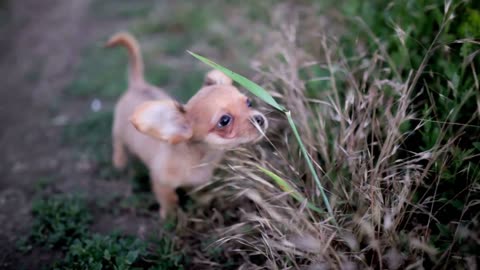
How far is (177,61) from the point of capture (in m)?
4.76

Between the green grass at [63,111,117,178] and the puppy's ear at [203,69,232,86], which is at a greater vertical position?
the puppy's ear at [203,69,232,86]

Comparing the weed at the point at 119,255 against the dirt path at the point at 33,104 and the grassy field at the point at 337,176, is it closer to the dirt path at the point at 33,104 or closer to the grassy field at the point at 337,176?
the grassy field at the point at 337,176

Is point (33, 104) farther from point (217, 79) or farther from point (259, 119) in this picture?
point (259, 119)

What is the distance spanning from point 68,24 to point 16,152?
2.82 m

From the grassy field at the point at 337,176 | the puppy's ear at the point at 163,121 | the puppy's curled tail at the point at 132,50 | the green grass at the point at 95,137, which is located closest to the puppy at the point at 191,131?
the puppy's ear at the point at 163,121

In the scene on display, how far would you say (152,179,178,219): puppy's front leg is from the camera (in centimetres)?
283

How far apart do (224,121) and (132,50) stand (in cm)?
134

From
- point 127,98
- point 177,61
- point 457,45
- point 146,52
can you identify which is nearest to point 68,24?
point 146,52

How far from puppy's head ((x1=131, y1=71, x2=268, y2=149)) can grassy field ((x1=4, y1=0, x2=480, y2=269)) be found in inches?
4.7

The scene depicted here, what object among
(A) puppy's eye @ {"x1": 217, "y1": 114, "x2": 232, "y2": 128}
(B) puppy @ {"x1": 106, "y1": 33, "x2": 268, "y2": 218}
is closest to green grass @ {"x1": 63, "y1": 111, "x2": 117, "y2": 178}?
(B) puppy @ {"x1": 106, "y1": 33, "x2": 268, "y2": 218}

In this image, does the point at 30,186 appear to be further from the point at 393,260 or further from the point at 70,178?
the point at 393,260

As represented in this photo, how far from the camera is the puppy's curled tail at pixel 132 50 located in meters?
3.31

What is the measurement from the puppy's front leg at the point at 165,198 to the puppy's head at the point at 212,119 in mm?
471

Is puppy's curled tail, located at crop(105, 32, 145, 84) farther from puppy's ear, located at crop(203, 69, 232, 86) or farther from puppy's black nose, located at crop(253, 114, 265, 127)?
puppy's black nose, located at crop(253, 114, 265, 127)
